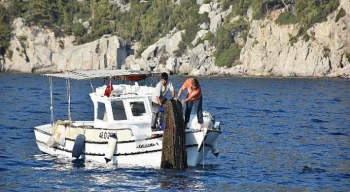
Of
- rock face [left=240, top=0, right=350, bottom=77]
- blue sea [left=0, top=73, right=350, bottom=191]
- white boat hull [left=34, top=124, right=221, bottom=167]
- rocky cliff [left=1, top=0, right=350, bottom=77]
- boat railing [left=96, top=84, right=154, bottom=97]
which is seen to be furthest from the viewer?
rocky cliff [left=1, top=0, right=350, bottom=77]

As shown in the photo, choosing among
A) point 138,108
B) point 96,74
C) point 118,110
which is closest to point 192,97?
point 138,108

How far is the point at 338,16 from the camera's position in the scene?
127312mm

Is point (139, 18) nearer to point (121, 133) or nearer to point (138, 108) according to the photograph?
point (138, 108)

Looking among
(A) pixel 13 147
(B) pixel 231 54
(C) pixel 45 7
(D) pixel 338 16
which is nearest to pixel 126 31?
(C) pixel 45 7

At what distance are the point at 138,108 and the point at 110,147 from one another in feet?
8.42

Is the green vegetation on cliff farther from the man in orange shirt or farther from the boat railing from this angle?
the man in orange shirt

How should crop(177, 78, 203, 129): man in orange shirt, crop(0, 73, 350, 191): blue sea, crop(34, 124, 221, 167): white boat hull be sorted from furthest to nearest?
crop(177, 78, 203, 129): man in orange shirt → crop(34, 124, 221, 167): white boat hull → crop(0, 73, 350, 191): blue sea

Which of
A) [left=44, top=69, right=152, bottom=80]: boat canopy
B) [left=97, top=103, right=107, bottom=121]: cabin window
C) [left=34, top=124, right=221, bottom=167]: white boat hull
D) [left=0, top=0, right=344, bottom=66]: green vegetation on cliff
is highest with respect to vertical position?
[left=0, top=0, right=344, bottom=66]: green vegetation on cliff

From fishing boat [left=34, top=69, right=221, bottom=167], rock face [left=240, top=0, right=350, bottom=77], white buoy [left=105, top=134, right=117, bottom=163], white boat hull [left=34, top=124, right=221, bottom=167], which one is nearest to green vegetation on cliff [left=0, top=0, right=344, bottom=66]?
rock face [left=240, top=0, right=350, bottom=77]

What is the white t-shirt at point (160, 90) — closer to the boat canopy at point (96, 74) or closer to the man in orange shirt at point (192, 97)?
the man in orange shirt at point (192, 97)

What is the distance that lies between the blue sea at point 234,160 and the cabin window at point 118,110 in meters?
2.17

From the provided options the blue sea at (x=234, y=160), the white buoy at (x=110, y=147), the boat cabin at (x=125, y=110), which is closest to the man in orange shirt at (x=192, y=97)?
the boat cabin at (x=125, y=110)

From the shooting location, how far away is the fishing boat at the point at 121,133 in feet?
100

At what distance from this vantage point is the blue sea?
28359mm
